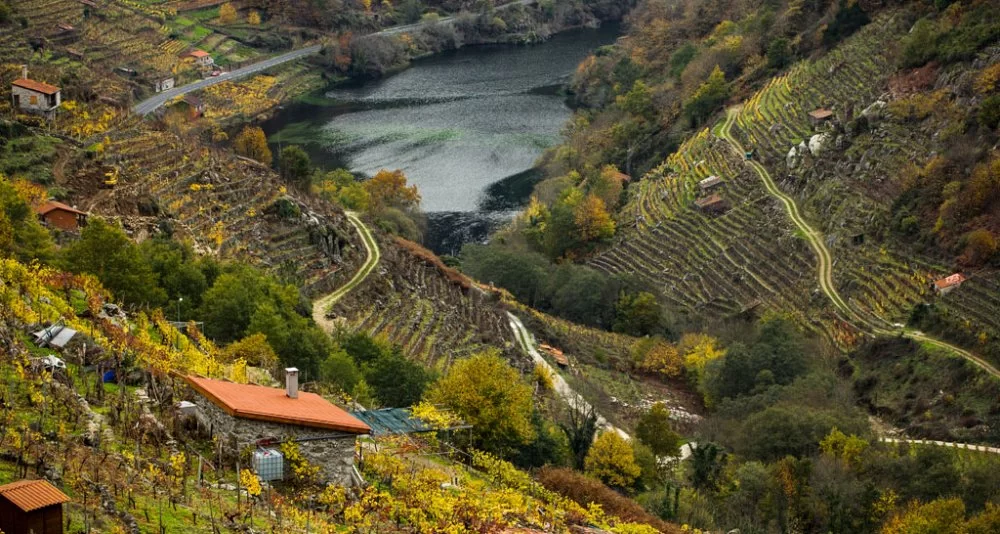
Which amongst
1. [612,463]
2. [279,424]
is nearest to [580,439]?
[612,463]

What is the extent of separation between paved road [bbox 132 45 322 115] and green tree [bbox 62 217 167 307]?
48752 millimetres

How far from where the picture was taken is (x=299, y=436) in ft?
76.4

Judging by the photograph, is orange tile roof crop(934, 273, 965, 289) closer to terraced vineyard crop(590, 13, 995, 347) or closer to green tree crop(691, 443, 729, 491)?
terraced vineyard crop(590, 13, 995, 347)

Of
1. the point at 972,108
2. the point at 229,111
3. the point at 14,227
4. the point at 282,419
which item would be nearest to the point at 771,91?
the point at 972,108

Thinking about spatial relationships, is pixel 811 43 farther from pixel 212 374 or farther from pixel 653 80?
pixel 212 374

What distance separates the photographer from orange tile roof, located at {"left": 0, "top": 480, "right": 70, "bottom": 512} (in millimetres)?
16984

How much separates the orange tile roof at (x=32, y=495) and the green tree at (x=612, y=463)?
22629 mm

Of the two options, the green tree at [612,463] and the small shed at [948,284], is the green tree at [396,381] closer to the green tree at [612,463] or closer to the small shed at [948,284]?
the green tree at [612,463]

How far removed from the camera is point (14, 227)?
3728cm

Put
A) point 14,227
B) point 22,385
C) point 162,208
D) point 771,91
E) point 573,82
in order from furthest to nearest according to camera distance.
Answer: point 573,82 < point 771,91 < point 162,208 < point 14,227 < point 22,385

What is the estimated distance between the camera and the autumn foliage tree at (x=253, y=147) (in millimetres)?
81500

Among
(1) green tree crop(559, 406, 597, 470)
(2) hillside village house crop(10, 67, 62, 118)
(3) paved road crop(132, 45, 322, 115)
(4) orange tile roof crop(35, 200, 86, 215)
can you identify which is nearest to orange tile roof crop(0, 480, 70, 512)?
(1) green tree crop(559, 406, 597, 470)

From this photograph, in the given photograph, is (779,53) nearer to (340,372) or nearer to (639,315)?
(639,315)

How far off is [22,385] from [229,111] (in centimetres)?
8878
